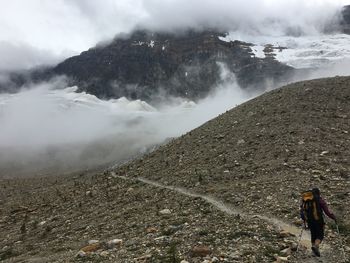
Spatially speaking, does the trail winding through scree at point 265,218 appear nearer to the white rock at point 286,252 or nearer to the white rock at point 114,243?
the white rock at point 286,252

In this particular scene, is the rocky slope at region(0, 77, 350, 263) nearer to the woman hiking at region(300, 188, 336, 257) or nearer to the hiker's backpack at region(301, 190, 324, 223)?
the woman hiking at region(300, 188, 336, 257)

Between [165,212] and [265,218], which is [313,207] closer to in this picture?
[265,218]

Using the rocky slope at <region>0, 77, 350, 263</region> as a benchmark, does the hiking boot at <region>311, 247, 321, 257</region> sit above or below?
below

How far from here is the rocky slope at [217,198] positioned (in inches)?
914

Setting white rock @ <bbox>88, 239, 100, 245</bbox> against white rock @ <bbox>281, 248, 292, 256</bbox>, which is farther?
white rock @ <bbox>88, 239, 100, 245</bbox>

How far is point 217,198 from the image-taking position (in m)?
33.7

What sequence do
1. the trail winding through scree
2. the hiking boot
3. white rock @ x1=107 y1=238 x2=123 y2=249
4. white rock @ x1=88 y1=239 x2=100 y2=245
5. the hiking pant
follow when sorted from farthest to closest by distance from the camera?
white rock @ x1=88 y1=239 x2=100 y2=245, white rock @ x1=107 y1=238 x2=123 y2=249, the trail winding through scree, the hiking pant, the hiking boot

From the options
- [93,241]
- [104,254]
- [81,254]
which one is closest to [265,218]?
[104,254]

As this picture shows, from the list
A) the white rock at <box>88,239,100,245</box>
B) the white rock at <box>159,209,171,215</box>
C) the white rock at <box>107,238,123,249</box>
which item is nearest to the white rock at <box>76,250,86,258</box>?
the white rock at <box>107,238,123,249</box>

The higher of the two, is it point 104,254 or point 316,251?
point 104,254

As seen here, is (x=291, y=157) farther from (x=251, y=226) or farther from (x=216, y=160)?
(x=251, y=226)

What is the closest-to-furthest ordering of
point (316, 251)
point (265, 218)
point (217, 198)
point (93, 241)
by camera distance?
point (316, 251)
point (265, 218)
point (93, 241)
point (217, 198)

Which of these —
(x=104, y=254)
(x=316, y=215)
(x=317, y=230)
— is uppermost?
(x=316, y=215)

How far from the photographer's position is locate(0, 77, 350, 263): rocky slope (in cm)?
2320
